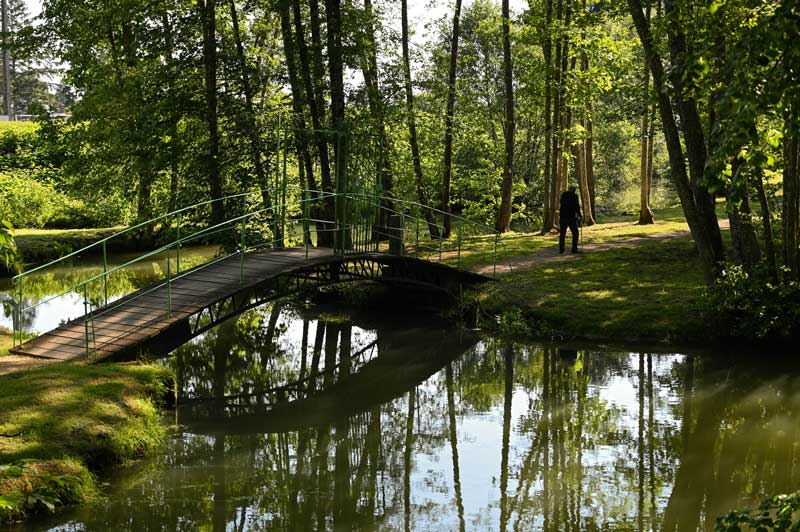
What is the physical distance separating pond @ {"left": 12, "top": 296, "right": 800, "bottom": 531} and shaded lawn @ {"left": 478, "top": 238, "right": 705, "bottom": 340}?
0.80 metres

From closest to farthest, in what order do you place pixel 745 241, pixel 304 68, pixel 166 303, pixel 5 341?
pixel 5 341 < pixel 166 303 < pixel 745 241 < pixel 304 68

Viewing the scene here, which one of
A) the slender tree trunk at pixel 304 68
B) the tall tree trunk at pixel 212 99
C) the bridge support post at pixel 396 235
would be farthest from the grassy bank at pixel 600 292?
the tall tree trunk at pixel 212 99

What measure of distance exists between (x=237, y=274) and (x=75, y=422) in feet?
17.6

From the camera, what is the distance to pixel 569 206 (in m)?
21.0

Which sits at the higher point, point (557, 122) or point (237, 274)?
point (557, 122)

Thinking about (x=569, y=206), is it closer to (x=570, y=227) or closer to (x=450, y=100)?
(x=570, y=227)

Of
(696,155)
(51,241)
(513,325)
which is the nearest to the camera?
(696,155)

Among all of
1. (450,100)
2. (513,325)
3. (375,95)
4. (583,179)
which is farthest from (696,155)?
(583,179)

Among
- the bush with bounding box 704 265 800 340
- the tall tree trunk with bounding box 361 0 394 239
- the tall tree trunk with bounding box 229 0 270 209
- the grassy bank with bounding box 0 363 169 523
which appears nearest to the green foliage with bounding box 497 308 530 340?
the bush with bounding box 704 265 800 340

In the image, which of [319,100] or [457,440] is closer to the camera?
[457,440]

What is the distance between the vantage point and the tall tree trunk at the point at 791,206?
571 inches

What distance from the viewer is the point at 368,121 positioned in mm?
21328

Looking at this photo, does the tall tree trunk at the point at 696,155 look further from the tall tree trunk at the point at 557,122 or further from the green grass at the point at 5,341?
the green grass at the point at 5,341

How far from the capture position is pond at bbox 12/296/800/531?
8914 mm
